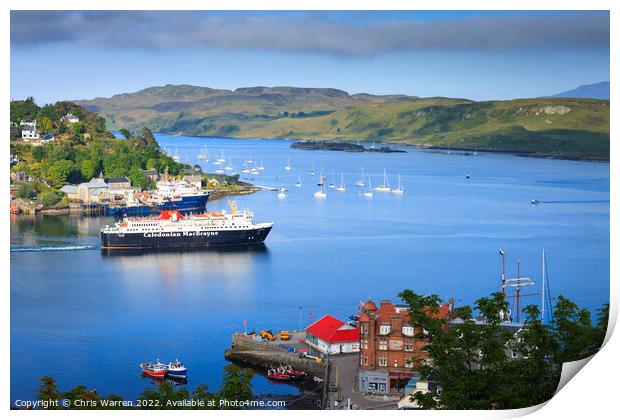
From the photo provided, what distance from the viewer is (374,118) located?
114 feet

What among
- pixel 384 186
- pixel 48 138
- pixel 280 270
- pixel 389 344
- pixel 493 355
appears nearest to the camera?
pixel 493 355

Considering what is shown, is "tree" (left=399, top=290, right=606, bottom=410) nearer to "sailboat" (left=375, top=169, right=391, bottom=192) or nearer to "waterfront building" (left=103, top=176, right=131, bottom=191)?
"waterfront building" (left=103, top=176, right=131, bottom=191)

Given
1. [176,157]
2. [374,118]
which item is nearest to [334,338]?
[176,157]

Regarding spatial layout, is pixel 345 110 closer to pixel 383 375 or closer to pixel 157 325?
pixel 157 325

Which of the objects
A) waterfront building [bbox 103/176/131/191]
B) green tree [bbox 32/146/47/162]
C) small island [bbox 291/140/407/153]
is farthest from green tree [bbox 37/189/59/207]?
small island [bbox 291/140/407/153]

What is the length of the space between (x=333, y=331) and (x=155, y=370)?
1309mm

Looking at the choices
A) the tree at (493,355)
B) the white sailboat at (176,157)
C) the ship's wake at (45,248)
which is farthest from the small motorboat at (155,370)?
the white sailboat at (176,157)

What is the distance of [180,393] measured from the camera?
17.5ft

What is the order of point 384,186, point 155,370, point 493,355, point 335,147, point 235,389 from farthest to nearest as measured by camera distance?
point 335,147
point 384,186
point 155,370
point 493,355
point 235,389

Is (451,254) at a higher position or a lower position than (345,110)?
lower

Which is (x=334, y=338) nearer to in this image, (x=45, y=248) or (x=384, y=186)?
(x=45, y=248)

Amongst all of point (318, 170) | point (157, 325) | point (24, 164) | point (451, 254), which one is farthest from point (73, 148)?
point (157, 325)
